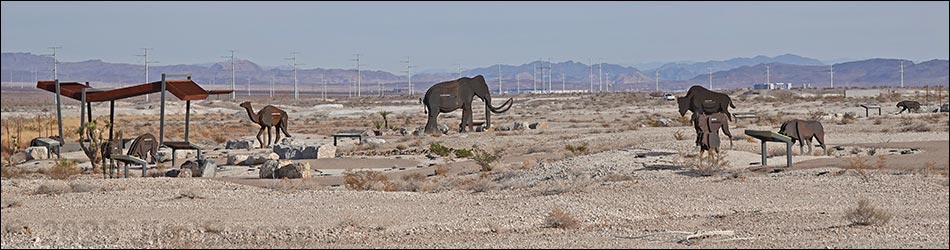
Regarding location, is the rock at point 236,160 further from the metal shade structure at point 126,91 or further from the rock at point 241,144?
the rock at point 241,144

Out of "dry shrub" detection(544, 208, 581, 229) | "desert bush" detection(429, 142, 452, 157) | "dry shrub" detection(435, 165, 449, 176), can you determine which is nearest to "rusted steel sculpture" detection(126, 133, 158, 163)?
"dry shrub" detection(435, 165, 449, 176)

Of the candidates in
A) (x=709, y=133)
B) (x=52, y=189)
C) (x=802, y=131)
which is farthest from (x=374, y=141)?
(x=52, y=189)

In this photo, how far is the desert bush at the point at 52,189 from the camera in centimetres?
2064

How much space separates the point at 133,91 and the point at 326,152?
230 inches

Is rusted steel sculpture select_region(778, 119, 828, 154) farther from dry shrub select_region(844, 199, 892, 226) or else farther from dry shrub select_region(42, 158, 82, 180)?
dry shrub select_region(42, 158, 82, 180)

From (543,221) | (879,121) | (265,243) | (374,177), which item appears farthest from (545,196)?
(879,121)

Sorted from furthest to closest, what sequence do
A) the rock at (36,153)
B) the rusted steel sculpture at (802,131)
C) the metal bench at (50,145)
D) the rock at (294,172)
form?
the rock at (36,153) < the metal bench at (50,145) < the rusted steel sculpture at (802,131) < the rock at (294,172)

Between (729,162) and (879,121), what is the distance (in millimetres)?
22288

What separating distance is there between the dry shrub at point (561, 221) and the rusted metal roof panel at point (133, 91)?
63.1 feet

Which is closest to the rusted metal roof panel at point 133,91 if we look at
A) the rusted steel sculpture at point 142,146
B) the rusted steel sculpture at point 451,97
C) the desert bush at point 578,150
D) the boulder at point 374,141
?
the rusted steel sculpture at point 142,146

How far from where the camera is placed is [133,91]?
32938 millimetres

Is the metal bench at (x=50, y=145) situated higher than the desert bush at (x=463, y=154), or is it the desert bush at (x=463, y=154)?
the metal bench at (x=50, y=145)

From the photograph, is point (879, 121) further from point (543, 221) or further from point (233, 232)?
point (233, 232)

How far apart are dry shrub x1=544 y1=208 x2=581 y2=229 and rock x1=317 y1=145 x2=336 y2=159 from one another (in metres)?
16.2
